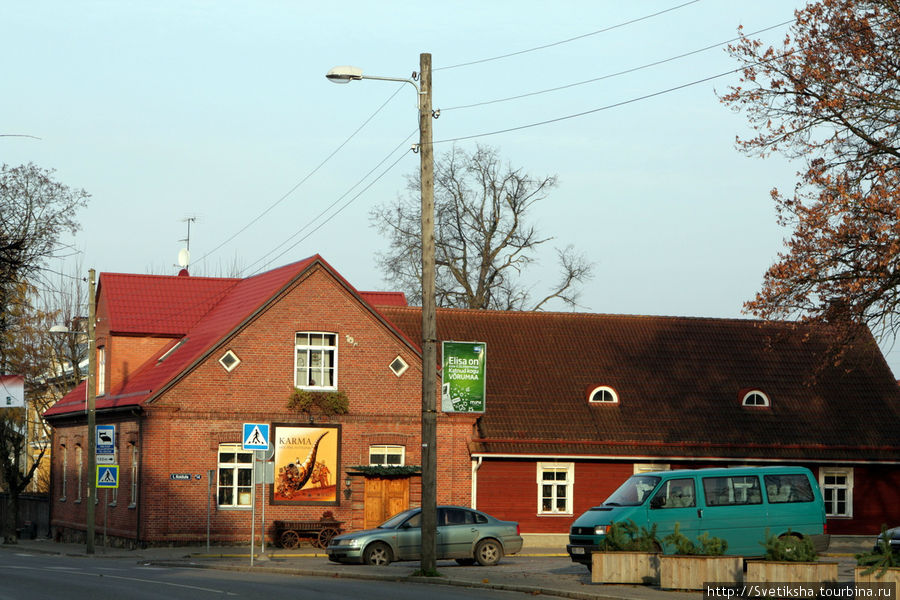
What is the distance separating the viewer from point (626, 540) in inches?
848

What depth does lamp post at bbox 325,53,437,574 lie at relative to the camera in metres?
24.1

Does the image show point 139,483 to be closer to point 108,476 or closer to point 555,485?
point 108,476

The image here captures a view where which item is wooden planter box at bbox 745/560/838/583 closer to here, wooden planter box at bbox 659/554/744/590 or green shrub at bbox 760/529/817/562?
green shrub at bbox 760/529/817/562

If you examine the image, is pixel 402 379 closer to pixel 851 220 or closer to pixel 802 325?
pixel 802 325

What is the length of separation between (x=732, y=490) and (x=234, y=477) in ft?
56.7

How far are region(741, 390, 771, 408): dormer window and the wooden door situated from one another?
12.5m

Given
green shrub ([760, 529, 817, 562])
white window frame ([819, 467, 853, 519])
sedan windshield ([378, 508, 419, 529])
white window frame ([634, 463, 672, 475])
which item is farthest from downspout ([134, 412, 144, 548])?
green shrub ([760, 529, 817, 562])

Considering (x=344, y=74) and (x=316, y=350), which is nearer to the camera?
(x=344, y=74)

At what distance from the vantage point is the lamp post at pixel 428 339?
24141mm

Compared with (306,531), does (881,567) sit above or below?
above

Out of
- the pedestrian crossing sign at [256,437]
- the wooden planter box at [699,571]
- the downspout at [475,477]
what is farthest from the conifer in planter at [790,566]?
the downspout at [475,477]

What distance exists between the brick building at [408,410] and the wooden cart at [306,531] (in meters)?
0.90

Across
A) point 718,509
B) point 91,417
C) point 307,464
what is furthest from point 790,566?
point 91,417

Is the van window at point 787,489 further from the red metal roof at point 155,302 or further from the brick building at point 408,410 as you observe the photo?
the red metal roof at point 155,302
